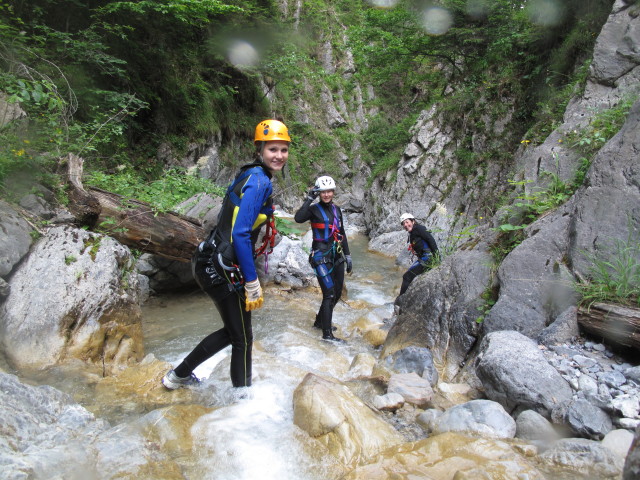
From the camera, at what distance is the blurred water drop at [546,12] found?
10.0 meters

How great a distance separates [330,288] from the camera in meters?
6.00

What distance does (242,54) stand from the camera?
14859mm

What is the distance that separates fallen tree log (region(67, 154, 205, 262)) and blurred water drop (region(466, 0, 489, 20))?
1175cm

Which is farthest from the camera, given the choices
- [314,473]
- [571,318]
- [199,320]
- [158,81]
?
[158,81]

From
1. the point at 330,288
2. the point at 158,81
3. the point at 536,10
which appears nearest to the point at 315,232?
the point at 330,288

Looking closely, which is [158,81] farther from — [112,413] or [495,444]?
[495,444]

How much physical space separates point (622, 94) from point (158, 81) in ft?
36.9

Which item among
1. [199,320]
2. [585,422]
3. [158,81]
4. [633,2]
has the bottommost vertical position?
[199,320]

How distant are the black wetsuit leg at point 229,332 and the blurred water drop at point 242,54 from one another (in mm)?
13137

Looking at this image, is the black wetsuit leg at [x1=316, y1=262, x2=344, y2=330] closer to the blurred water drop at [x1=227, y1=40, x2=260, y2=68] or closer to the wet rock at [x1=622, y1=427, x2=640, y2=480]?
the wet rock at [x1=622, y1=427, x2=640, y2=480]

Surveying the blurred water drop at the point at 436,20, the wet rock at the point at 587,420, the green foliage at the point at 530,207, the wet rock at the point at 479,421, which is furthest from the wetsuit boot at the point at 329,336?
the blurred water drop at the point at 436,20

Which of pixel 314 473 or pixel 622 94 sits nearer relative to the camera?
pixel 314 473

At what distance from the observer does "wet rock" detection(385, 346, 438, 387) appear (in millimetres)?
4188

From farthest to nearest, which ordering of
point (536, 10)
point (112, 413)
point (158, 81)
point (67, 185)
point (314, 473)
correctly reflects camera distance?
point (158, 81) < point (536, 10) < point (67, 185) < point (112, 413) < point (314, 473)
